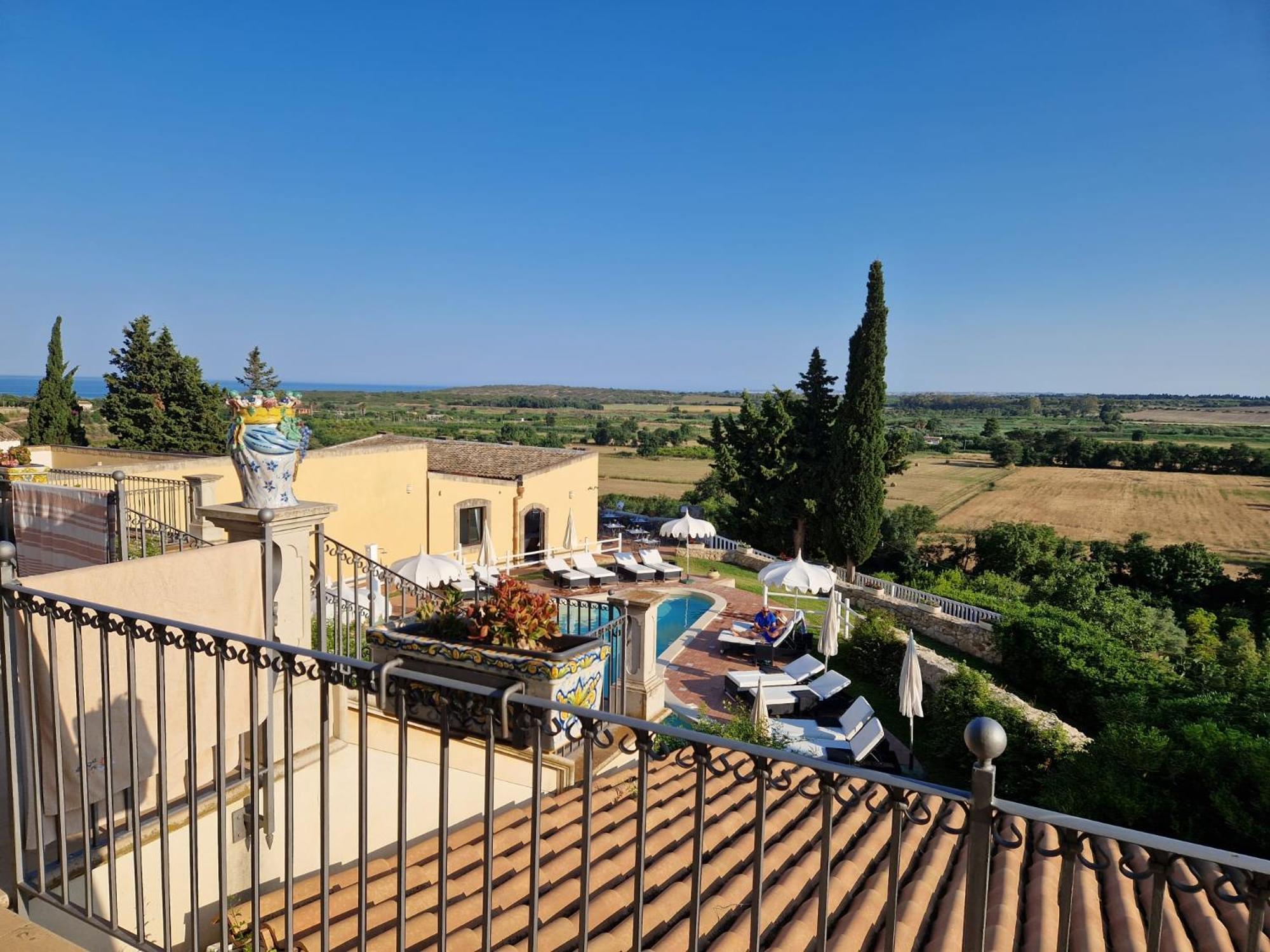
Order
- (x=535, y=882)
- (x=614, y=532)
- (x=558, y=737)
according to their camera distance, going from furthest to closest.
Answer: (x=614, y=532), (x=558, y=737), (x=535, y=882)

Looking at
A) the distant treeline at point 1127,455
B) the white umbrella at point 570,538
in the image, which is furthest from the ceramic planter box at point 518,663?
the distant treeline at point 1127,455

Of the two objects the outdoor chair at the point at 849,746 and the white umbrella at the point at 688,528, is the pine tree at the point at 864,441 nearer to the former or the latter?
the white umbrella at the point at 688,528

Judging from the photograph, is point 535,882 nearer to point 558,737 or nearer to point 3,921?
point 3,921

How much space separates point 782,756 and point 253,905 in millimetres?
2018

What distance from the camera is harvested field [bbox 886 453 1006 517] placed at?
54.0 m

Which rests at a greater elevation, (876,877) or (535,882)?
(535,882)

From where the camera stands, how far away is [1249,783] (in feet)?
22.6

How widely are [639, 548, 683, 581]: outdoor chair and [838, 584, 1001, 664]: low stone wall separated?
505 centimetres

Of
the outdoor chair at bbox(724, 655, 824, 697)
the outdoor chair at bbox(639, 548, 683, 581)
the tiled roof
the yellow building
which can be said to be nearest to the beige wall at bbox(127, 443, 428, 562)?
the yellow building

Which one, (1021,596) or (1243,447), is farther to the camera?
(1243,447)

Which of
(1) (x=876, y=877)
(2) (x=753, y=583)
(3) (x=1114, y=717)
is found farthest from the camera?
(2) (x=753, y=583)

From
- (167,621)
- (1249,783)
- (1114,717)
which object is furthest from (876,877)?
(1114,717)

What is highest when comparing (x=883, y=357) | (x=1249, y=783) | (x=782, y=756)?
(x=883, y=357)

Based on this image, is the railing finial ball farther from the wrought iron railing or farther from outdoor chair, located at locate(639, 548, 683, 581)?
outdoor chair, located at locate(639, 548, 683, 581)
